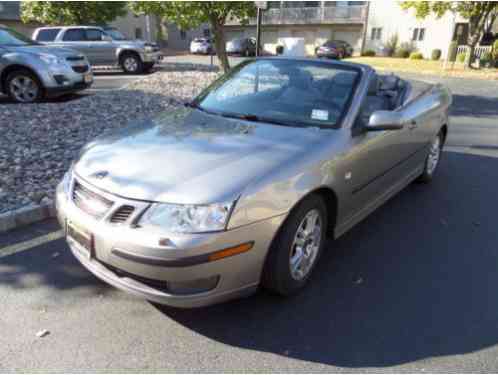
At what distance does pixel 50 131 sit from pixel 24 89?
114 inches

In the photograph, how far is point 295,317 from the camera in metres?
2.59

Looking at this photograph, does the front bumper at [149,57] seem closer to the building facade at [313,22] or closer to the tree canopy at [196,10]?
the tree canopy at [196,10]

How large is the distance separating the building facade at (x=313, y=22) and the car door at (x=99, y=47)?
25804 millimetres

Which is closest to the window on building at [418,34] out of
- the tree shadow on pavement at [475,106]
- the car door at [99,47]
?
the tree shadow on pavement at [475,106]

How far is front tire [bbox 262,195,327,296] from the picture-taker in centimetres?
247

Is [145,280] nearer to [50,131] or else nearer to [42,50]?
[50,131]

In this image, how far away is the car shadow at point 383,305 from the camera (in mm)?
2363

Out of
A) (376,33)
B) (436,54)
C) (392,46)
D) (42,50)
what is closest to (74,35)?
(42,50)

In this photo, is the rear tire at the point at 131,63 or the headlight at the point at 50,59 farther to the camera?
the rear tire at the point at 131,63

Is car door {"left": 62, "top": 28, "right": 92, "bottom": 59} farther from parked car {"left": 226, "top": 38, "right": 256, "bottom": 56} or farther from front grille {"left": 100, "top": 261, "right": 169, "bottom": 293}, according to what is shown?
parked car {"left": 226, "top": 38, "right": 256, "bottom": 56}

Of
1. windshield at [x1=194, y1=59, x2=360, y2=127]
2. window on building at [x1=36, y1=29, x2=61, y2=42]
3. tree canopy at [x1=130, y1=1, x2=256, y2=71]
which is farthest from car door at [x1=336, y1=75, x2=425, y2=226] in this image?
window on building at [x1=36, y1=29, x2=61, y2=42]

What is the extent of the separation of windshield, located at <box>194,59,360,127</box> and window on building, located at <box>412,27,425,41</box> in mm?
34350

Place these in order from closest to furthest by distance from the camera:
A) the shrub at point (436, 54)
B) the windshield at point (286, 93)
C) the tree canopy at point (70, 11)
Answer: the windshield at point (286, 93) < the tree canopy at point (70, 11) < the shrub at point (436, 54)

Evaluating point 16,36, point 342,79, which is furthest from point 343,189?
point 16,36
